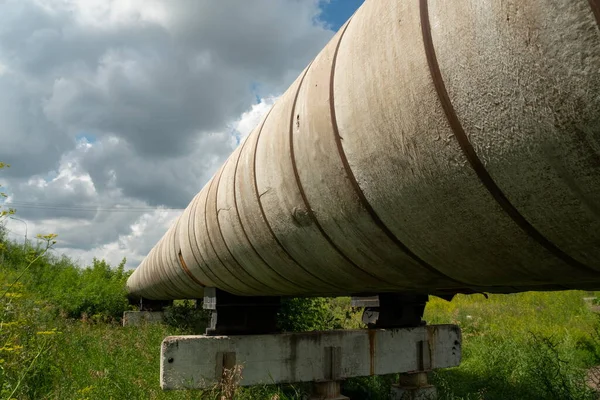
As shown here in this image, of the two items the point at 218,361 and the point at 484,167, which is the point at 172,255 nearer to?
the point at 218,361

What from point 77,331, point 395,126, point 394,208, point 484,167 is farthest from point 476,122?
point 77,331

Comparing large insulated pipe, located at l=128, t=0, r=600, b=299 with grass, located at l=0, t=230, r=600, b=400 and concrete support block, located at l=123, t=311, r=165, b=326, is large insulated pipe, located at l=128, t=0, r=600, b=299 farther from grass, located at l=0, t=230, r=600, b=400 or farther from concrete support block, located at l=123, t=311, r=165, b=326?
concrete support block, located at l=123, t=311, r=165, b=326

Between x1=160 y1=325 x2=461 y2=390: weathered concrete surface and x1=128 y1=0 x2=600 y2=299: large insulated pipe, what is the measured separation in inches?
112

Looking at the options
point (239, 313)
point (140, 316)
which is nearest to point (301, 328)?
point (239, 313)

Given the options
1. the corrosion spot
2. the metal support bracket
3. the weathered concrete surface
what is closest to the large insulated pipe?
the corrosion spot

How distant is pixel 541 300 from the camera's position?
15.1m

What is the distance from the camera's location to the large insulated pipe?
2.41 ft

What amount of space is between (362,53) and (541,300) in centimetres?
1603

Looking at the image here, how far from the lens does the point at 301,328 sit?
8.20 meters

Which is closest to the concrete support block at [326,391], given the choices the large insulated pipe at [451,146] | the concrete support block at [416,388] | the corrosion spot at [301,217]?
the concrete support block at [416,388]

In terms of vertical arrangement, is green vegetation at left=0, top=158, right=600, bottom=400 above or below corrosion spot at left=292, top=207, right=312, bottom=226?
below

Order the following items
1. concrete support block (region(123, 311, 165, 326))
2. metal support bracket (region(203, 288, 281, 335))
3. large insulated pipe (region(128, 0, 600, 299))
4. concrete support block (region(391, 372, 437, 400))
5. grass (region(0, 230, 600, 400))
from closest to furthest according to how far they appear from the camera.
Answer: large insulated pipe (region(128, 0, 600, 299)) → grass (region(0, 230, 600, 400)) → metal support bracket (region(203, 288, 281, 335)) → concrete support block (region(391, 372, 437, 400)) → concrete support block (region(123, 311, 165, 326))

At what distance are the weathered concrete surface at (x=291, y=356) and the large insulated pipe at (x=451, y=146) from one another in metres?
2.84

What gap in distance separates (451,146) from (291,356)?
3.80 metres
